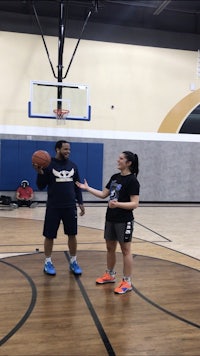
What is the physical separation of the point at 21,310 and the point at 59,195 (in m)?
1.30

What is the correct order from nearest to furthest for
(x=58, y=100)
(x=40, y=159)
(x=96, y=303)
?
(x=96, y=303) → (x=40, y=159) → (x=58, y=100)

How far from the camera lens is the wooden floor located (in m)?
2.63

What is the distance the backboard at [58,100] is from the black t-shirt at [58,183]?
6609 millimetres

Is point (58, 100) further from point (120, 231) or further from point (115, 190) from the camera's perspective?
point (120, 231)

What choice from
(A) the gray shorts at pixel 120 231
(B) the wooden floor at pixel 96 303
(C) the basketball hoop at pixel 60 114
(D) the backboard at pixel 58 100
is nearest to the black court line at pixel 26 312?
(B) the wooden floor at pixel 96 303

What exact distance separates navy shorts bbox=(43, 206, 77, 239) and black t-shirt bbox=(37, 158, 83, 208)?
6cm

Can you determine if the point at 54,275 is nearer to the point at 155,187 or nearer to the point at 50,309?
the point at 50,309

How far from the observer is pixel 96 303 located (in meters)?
3.40

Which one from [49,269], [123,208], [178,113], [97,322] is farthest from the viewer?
[178,113]

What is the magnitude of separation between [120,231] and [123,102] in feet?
28.7

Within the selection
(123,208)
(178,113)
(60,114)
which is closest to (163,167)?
(178,113)

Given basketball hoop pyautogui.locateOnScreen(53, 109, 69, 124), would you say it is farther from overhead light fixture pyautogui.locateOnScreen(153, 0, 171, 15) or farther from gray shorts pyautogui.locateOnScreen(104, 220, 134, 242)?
gray shorts pyautogui.locateOnScreen(104, 220, 134, 242)

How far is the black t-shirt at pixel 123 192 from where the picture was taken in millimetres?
3576

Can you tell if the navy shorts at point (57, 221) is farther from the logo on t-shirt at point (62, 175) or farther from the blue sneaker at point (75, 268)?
the blue sneaker at point (75, 268)
